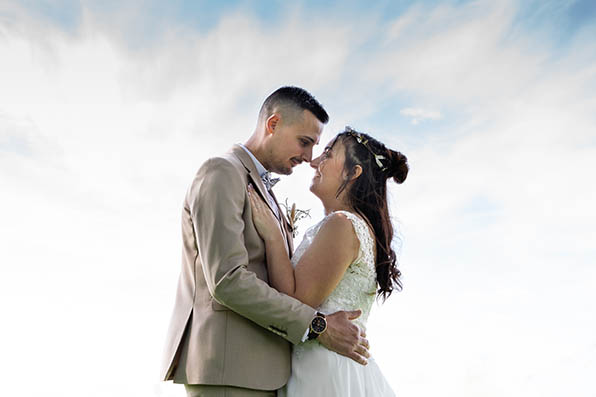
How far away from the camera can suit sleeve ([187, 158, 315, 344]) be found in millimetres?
3385

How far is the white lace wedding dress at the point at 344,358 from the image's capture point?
3.61 m

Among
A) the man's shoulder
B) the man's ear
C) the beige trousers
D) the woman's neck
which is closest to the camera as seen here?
the beige trousers

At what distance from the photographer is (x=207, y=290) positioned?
11.7 ft

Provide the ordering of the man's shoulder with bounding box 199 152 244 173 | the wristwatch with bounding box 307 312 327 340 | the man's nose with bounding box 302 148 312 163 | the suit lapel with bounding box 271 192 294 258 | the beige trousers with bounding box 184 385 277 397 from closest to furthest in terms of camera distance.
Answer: the beige trousers with bounding box 184 385 277 397, the wristwatch with bounding box 307 312 327 340, the man's shoulder with bounding box 199 152 244 173, the suit lapel with bounding box 271 192 294 258, the man's nose with bounding box 302 148 312 163

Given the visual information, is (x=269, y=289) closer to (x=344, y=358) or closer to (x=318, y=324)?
(x=318, y=324)

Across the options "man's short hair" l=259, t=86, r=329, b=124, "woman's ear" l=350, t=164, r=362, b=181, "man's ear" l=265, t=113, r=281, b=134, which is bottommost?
"woman's ear" l=350, t=164, r=362, b=181

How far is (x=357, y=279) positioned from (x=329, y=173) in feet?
3.02

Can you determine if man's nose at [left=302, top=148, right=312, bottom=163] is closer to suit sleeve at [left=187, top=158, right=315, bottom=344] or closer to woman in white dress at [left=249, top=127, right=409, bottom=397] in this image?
woman in white dress at [left=249, top=127, right=409, bottom=397]

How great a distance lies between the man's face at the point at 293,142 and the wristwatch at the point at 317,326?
1397 millimetres

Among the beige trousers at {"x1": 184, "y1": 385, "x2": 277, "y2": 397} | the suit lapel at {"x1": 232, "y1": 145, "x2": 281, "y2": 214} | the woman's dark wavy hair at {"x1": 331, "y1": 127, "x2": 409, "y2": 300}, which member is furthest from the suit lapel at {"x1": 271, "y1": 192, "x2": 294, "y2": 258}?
the beige trousers at {"x1": 184, "y1": 385, "x2": 277, "y2": 397}

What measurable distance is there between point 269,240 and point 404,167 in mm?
1410

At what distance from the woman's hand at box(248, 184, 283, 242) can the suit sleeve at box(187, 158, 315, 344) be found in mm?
169

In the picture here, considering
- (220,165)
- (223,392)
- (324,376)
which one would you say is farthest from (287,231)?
(223,392)

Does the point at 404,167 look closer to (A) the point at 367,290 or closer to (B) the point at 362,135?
(B) the point at 362,135
